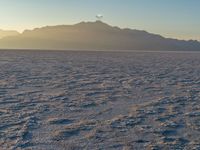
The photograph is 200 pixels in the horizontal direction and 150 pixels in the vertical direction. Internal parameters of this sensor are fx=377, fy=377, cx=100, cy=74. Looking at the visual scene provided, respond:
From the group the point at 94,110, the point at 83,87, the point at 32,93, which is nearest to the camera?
the point at 94,110

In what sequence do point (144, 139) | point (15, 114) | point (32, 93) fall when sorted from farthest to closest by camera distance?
point (32, 93) → point (15, 114) → point (144, 139)

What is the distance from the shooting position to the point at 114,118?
22.6 feet

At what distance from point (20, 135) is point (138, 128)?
6.19 feet

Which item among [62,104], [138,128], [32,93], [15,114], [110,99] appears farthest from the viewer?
[32,93]

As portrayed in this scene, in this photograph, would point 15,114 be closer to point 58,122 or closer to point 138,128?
point 58,122

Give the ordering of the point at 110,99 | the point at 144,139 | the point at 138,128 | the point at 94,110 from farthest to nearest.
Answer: the point at 110,99
the point at 94,110
the point at 138,128
the point at 144,139

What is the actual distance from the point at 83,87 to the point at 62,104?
2999 millimetres

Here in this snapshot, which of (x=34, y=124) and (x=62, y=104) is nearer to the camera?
(x=34, y=124)

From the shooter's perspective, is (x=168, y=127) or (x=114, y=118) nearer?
(x=168, y=127)

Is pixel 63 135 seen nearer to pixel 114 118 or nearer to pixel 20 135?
pixel 20 135

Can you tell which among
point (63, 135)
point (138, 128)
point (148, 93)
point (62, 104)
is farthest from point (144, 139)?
point (148, 93)

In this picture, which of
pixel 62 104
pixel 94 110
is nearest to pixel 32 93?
pixel 62 104

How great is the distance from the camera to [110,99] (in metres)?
9.03

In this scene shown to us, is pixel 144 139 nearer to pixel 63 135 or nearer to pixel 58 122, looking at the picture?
pixel 63 135
